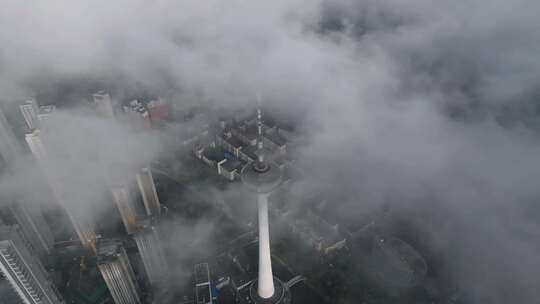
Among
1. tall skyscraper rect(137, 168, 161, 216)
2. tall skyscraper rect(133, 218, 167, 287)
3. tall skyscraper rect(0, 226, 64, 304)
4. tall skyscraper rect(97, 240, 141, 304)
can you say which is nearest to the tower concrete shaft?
tall skyscraper rect(133, 218, 167, 287)

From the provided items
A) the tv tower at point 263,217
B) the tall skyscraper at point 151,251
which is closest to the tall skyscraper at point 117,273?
the tall skyscraper at point 151,251

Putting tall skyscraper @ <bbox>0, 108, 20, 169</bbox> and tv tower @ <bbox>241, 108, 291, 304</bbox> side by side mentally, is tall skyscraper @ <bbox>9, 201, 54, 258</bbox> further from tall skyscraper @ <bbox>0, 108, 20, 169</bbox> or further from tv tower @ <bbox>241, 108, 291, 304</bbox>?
tv tower @ <bbox>241, 108, 291, 304</bbox>

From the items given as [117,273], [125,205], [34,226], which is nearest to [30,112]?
[34,226]

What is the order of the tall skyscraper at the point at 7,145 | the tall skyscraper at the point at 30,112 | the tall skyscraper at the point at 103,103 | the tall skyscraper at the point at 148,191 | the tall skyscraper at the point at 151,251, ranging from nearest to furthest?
the tall skyscraper at the point at 151,251 → the tall skyscraper at the point at 148,191 → the tall skyscraper at the point at 7,145 → the tall skyscraper at the point at 30,112 → the tall skyscraper at the point at 103,103

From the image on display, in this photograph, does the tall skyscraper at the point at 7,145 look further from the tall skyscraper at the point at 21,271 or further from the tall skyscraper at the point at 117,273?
the tall skyscraper at the point at 117,273

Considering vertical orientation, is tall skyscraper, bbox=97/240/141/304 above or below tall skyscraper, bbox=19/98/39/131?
below

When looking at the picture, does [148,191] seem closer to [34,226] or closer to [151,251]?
[151,251]

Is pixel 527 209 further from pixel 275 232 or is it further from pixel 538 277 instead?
pixel 275 232

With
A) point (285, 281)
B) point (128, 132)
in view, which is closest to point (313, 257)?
point (285, 281)
